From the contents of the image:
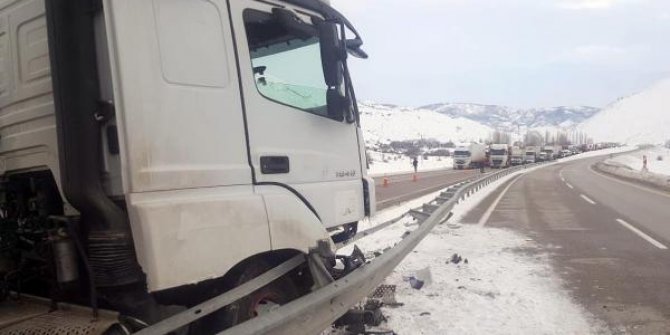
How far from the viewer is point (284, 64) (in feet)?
13.5

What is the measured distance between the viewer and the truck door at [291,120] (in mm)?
3676

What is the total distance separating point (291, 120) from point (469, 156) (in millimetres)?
51726

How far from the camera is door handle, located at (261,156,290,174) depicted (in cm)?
367

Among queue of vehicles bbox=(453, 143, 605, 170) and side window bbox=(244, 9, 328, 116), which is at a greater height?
side window bbox=(244, 9, 328, 116)

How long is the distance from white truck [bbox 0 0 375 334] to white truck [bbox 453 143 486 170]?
50670 mm

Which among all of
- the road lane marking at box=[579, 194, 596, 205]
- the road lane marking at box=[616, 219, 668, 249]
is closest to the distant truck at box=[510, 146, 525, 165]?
the road lane marking at box=[579, 194, 596, 205]

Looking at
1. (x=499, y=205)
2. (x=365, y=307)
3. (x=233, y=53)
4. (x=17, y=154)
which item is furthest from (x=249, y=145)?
(x=499, y=205)

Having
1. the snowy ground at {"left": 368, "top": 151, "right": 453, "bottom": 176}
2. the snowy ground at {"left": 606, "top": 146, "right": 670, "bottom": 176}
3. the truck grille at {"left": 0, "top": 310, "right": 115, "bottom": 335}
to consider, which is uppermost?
the snowy ground at {"left": 368, "top": 151, "right": 453, "bottom": 176}

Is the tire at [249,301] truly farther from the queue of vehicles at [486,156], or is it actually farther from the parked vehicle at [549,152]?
the parked vehicle at [549,152]

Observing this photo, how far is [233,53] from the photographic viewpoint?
359 cm

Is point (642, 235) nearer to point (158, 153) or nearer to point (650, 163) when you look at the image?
point (158, 153)

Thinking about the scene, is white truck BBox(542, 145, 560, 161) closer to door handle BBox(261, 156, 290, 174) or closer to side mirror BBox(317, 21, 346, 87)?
side mirror BBox(317, 21, 346, 87)

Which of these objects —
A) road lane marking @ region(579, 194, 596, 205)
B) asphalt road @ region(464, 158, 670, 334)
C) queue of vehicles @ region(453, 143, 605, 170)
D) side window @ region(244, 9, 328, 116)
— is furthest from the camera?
queue of vehicles @ region(453, 143, 605, 170)

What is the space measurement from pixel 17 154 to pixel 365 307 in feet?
10.8
